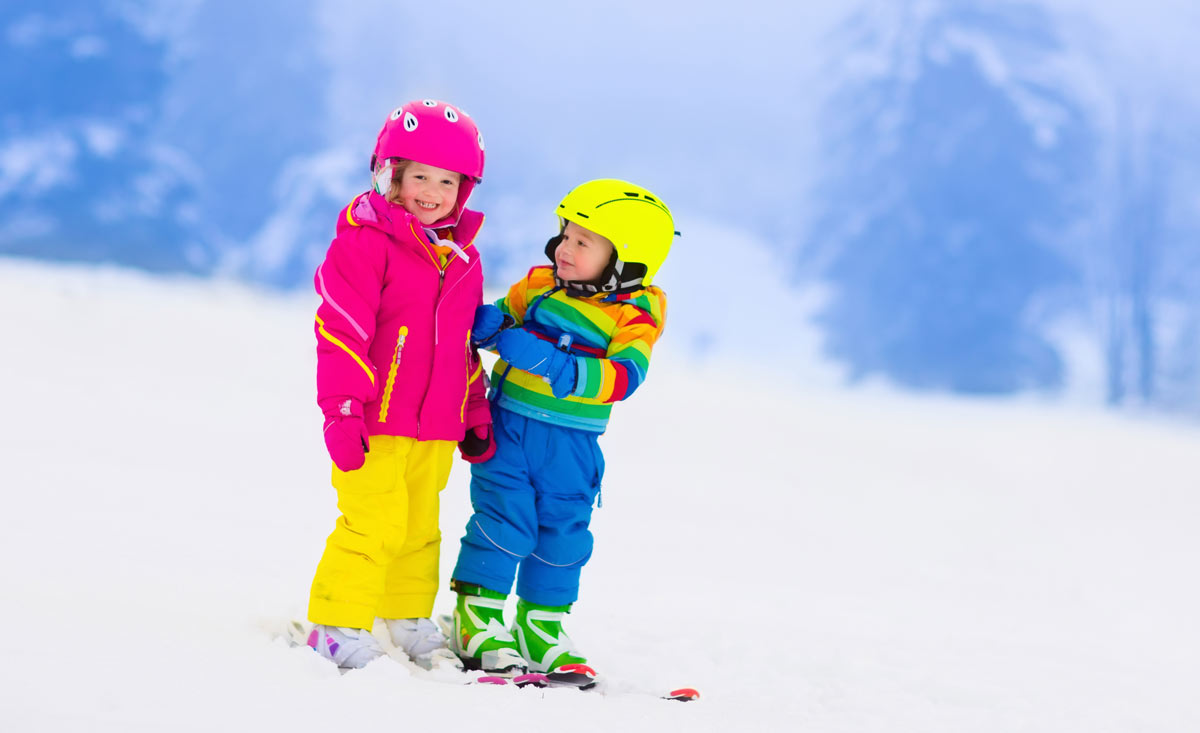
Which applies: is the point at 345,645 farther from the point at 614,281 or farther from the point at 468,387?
the point at 614,281

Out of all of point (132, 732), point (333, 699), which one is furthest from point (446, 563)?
point (132, 732)

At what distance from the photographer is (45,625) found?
2.78 metres

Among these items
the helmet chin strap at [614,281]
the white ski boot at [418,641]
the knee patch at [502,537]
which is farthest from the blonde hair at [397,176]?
the white ski boot at [418,641]

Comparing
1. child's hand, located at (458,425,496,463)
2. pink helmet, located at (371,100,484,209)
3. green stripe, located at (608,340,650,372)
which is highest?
pink helmet, located at (371,100,484,209)

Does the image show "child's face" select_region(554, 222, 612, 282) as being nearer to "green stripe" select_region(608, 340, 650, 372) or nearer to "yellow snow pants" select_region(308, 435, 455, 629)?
"green stripe" select_region(608, 340, 650, 372)

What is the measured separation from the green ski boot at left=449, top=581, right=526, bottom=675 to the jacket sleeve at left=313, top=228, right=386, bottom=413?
756 millimetres

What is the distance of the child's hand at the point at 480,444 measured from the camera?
3264 millimetres

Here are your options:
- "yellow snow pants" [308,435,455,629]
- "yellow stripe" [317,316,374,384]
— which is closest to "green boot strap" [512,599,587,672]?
"yellow snow pants" [308,435,455,629]

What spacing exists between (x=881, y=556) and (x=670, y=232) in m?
3.75

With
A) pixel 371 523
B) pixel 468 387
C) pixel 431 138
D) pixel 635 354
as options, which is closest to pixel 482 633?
pixel 371 523

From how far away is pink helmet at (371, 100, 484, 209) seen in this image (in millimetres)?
3062

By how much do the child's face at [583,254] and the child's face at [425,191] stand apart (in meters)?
0.41

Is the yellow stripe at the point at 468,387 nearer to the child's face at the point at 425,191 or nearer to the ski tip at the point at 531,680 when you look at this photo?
the child's face at the point at 425,191

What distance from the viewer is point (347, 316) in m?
2.92
